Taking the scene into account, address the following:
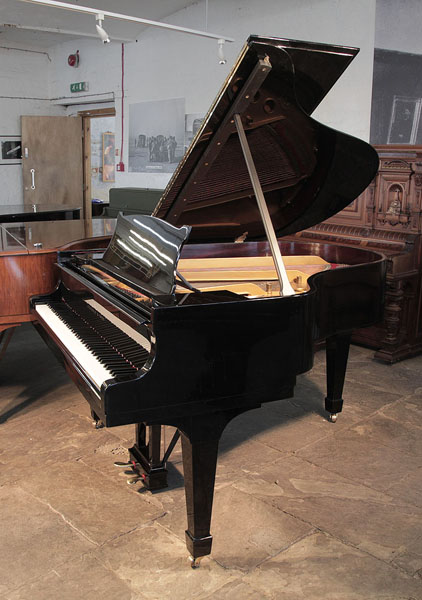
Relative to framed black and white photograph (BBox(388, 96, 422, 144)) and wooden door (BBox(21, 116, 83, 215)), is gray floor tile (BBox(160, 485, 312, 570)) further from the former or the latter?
wooden door (BBox(21, 116, 83, 215))

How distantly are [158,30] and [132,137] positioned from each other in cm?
139

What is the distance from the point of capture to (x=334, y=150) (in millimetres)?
3172

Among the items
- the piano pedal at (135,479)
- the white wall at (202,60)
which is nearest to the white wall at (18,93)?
the white wall at (202,60)

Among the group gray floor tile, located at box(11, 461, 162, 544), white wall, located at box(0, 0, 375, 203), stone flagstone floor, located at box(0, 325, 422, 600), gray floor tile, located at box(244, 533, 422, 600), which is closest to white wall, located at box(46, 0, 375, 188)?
white wall, located at box(0, 0, 375, 203)

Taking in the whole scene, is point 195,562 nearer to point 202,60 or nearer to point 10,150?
point 202,60

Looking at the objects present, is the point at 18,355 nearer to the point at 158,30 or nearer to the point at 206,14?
the point at 206,14

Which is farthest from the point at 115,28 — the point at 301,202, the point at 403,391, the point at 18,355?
the point at 403,391

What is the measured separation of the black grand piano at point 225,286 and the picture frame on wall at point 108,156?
32.3ft

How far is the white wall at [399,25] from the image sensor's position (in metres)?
5.07

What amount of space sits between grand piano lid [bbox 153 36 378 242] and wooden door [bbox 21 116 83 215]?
6.93 m

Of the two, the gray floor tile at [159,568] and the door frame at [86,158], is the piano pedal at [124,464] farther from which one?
the door frame at [86,158]

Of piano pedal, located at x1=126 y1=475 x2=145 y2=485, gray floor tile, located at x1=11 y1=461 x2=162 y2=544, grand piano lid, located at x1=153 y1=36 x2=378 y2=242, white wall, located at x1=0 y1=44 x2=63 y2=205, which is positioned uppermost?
white wall, located at x1=0 y1=44 x2=63 y2=205

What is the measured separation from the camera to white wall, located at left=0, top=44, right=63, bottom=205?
1005 centimetres

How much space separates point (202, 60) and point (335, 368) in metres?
5.06
